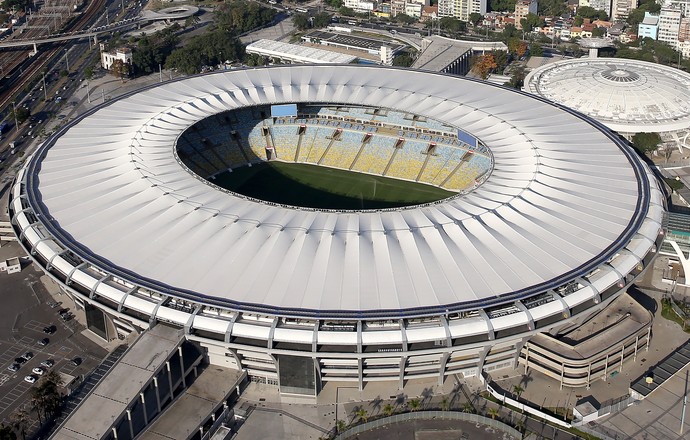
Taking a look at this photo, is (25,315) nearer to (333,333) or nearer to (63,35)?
(333,333)

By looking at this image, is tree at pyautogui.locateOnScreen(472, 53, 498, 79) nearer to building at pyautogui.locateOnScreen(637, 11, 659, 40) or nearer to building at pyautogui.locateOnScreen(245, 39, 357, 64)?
building at pyautogui.locateOnScreen(245, 39, 357, 64)

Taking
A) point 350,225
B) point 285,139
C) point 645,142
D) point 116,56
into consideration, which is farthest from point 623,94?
point 116,56

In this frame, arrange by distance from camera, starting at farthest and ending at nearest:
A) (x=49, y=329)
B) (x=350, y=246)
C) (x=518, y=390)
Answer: (x=49, y=329)
(x=350, y=246)
(x=518, y=390)

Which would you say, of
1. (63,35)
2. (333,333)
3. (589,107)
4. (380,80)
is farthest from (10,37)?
(333,333)

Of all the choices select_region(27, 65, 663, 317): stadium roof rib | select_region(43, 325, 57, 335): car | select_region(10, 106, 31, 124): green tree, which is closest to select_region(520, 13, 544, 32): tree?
select_region(27, 65, 663, 317): stadium roof rib

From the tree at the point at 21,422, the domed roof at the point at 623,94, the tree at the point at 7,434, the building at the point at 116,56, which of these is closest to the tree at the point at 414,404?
the tree at the point at 21,422

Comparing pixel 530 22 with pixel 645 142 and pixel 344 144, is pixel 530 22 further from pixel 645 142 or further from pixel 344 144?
pixel 344 144
